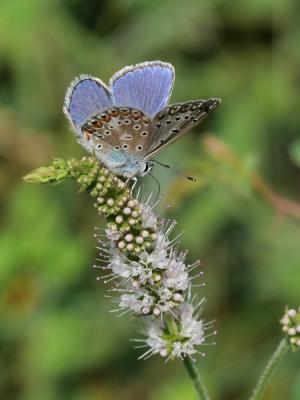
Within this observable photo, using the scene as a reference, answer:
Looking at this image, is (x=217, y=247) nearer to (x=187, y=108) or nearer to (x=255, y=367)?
(x=255, y=367)

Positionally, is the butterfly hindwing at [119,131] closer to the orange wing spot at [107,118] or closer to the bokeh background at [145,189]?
the orange wing spot at [107,118]

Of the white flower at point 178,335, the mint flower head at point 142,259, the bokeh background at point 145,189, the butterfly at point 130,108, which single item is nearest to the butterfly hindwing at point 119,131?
the butterfly at point 130,108

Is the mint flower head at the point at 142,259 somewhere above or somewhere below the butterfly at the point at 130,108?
below

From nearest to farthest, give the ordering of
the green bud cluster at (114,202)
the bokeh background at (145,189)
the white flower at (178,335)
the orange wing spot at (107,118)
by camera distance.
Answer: the green bud cluster at (114,202)
the white flower at (178,335)
the orange wing spot at (107,118)
the bokeh background at (145,189)

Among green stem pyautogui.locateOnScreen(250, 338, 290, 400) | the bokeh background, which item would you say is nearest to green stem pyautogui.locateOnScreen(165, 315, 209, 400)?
green stem pyautogui.locateOnScreen(250, 338, 290, 400)

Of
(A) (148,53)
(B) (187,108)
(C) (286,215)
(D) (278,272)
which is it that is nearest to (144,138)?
(B) (187,108)

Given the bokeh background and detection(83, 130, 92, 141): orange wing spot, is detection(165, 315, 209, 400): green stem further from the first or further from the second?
the bokeh background

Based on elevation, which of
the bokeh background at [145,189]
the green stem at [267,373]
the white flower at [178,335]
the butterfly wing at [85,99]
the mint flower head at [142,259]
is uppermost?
the bokeh background at [145,189]

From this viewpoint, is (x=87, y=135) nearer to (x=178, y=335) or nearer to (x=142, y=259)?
(x=142, y=259)
